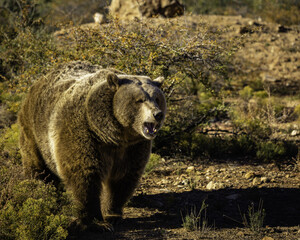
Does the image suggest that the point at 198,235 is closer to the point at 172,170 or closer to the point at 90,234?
the point at 90,234

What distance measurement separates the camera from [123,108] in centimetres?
459

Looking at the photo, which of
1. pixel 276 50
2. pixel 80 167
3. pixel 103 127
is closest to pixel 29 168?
pixel 80 167

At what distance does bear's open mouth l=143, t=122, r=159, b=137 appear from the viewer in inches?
177

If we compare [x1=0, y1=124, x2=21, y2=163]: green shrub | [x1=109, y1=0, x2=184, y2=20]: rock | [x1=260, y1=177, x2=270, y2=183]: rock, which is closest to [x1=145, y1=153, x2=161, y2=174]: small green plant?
[x1=260, y1=177, x2=270, y2=183]: rock

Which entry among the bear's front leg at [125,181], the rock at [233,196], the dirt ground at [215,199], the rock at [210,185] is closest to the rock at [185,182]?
the dirt ground at [215,199]

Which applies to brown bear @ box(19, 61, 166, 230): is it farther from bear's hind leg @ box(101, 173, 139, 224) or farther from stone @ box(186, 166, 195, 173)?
stone @ box(186, 166, 195, 173)

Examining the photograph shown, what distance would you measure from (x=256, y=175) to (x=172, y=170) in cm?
156

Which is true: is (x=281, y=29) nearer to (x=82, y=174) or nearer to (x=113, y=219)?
(x=113, y=219)

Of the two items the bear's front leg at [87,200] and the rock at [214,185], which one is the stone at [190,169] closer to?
the rock at [214,185]

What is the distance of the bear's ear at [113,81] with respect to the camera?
4664 millimetres

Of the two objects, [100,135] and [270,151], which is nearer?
[100,135]

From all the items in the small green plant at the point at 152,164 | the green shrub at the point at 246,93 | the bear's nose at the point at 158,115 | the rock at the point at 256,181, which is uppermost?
the bear's nose at the point at 158,115

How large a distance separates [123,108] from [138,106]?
0.17 meters

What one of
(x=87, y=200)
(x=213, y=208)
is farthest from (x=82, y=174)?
(x=213, y=208)
